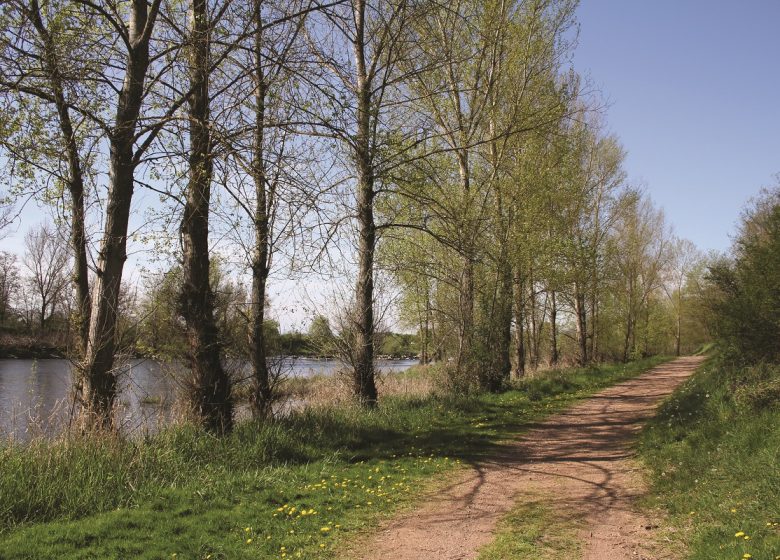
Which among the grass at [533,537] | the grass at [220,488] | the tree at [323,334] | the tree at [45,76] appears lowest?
the grass at [533,537]

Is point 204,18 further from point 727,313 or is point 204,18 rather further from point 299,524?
point 727,313

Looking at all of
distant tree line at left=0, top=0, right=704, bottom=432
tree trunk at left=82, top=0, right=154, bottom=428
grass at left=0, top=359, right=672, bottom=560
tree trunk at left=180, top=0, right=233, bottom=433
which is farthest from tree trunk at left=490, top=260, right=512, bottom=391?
tree trunk at left=82, top=0, right=154, bottom=428

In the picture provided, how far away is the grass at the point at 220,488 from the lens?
15.3 ft

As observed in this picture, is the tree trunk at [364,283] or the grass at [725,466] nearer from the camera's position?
the grass at [725,466]

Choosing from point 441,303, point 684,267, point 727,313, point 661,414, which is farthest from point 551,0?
point 684,267

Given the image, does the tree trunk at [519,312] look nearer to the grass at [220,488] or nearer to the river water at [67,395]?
the river water at [67,395]

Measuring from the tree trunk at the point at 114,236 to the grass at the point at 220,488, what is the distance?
3.53 ft

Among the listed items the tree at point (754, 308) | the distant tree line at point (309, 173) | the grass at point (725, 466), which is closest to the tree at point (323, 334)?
the distant tree line at point (309, 173)

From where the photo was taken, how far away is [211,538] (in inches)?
187

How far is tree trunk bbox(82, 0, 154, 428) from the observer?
705 centimetres

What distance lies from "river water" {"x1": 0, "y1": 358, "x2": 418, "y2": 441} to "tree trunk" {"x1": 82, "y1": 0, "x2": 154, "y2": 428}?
45 centimetres

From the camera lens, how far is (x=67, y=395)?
26.0ft

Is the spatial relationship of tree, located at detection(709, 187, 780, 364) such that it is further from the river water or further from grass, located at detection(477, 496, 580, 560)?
the river water

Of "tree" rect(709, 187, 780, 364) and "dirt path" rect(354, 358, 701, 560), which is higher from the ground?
"tree" rect(709, 187, 780, 364)
